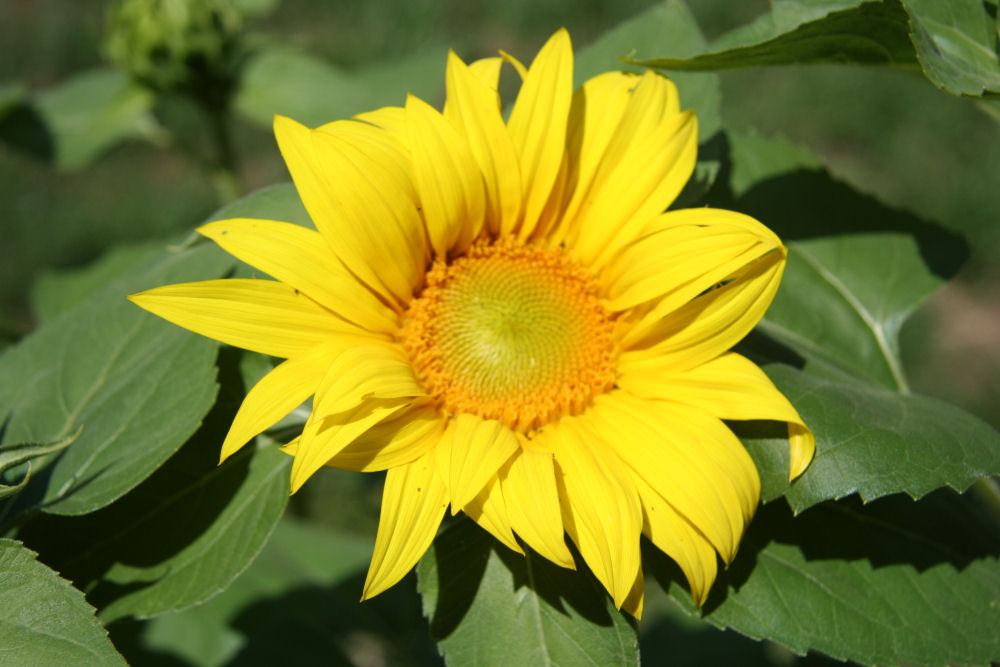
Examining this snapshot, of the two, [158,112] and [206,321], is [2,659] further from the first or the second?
[158,112]

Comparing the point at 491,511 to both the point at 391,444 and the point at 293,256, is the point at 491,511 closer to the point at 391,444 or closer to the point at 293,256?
the point at 391,444

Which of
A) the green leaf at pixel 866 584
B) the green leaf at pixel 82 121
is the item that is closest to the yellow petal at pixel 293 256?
the green leaf at pixel 866 584

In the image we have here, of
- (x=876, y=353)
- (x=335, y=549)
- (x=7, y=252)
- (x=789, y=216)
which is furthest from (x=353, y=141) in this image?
(x=7, y=252)

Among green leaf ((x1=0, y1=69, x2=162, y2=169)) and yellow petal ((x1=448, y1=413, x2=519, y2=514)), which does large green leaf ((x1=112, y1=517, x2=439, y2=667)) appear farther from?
green leaf ((x1=0, y1=69, x2=162, y2=169))

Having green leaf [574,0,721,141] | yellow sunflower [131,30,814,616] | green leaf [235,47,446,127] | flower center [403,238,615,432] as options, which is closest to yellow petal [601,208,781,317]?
yellow sunflower [131,30,814,616]

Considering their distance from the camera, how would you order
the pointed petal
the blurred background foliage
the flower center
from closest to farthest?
the pointed petal < the flower center < the blurred background foliage

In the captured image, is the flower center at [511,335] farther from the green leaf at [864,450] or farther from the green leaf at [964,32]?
the green leaf at [964,32]
